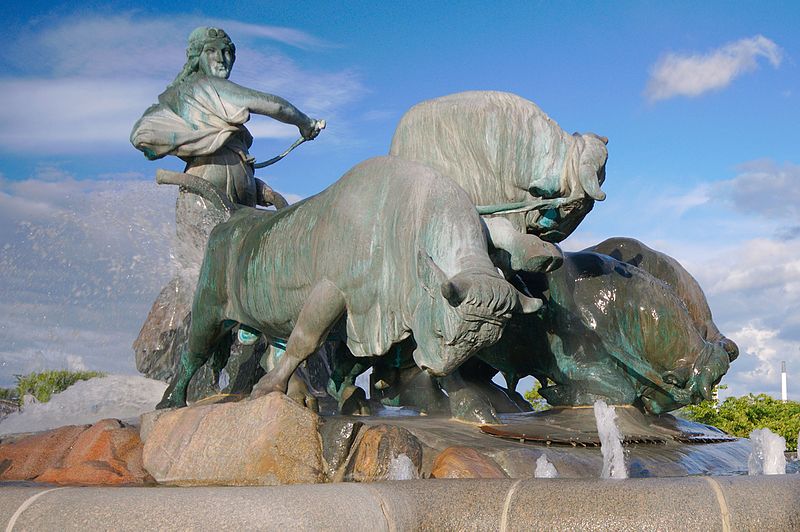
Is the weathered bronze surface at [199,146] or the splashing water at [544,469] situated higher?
the weathered bronze surface at [199,146]

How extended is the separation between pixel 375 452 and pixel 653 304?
9.59ft

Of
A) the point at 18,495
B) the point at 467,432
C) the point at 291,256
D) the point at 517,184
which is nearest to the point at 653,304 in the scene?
the point at 517,184

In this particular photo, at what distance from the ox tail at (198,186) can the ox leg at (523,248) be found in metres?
3.07

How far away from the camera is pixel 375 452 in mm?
5039

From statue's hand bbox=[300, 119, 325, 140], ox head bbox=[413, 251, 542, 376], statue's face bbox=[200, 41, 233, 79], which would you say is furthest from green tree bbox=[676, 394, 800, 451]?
ox head bbox=[413, 251, 542, 376]

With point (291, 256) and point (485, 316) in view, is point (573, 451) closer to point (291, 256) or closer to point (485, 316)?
point (485, 316)

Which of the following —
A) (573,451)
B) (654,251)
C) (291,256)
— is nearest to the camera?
(573,451)

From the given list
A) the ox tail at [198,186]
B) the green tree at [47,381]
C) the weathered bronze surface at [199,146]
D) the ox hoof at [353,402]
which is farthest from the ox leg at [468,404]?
the green tree at [47,381]

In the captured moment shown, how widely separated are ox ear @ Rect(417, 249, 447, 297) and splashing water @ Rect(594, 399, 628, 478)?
53.8 inches

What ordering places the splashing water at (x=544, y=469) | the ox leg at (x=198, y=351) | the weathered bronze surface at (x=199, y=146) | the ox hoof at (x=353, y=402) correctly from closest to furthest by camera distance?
the splashing water at (x=544, y=469)
the ox hoof at (x=353, y=402)
the ox leg at (x=198, y=351)
the weathered bronze surface at (x=199, y=146)

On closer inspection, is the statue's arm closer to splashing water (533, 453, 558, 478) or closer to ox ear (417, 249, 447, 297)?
ox ear (417, 249, 447, 297)

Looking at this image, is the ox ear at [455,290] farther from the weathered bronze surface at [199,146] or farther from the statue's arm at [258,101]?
the statue's arm at [258,101]

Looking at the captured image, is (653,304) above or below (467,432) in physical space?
above

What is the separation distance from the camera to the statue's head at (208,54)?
893cm
